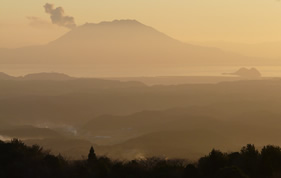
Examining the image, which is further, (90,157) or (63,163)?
(90,157)

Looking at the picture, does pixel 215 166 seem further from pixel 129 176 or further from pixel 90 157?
pixel 90 157

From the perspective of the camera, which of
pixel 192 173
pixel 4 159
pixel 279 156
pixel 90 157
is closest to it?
pixel 192 173

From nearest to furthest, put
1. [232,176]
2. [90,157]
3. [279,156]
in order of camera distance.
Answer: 1. [232,176]
2. [279,156]
3. [90,157]

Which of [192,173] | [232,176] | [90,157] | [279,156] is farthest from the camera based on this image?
[90,157]

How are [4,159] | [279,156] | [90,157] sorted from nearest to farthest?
[279,156] < [4,159] < [90,157]

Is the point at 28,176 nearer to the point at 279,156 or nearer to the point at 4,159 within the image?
the point at 4,159

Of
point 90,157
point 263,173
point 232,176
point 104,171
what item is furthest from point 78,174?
point 263,173

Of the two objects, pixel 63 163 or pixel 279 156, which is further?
A: pixel 63 163

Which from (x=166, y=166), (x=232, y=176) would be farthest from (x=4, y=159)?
(x=232, y=176)
